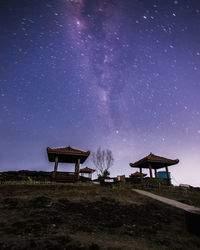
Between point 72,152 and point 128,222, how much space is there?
973 cm

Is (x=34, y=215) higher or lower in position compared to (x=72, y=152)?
lower

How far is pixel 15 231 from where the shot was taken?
10.7 ft

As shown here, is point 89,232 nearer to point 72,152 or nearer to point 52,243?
point 52,243

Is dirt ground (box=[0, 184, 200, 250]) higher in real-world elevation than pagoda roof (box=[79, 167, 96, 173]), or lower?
lower

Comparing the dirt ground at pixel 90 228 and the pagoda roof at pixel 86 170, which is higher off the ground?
the pagoda roof at pixel 86 170

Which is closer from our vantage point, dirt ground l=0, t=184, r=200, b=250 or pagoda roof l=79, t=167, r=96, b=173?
dirt ground l=0, t=184, r=200, b=250

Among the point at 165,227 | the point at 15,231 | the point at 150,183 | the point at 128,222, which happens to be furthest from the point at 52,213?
the point at 150,183

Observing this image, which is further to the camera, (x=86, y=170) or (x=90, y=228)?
(x=86, y=170)

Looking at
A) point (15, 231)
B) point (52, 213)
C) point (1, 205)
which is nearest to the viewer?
point (15, 231)

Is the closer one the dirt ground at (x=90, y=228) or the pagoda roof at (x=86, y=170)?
the dirt ground at (x=90, y=228)

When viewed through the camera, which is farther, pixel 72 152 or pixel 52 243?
pixel 72 152

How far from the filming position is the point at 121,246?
284 cm

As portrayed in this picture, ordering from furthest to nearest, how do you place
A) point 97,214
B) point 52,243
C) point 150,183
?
point 150,183 → point 97,214 → point 52,243

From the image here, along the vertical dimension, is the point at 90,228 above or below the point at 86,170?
below
